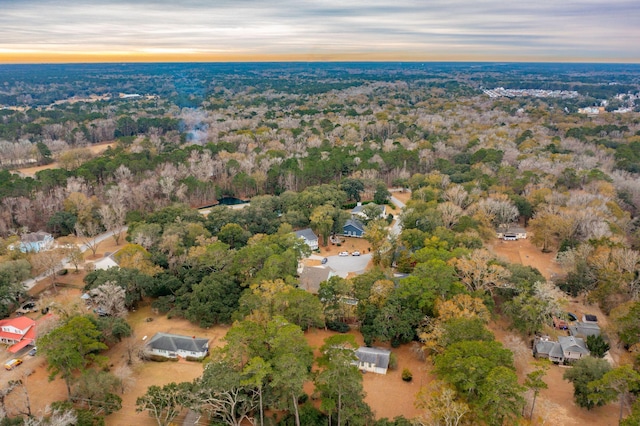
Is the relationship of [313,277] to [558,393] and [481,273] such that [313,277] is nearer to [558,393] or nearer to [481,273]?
[481,273]

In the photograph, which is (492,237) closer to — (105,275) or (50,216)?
(105,275)

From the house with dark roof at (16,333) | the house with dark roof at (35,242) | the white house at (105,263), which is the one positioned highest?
the house with dark roof at (35,242)

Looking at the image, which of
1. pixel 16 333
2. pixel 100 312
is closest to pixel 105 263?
pixel 100 312

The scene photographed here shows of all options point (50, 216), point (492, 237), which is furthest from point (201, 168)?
point (492, 237)

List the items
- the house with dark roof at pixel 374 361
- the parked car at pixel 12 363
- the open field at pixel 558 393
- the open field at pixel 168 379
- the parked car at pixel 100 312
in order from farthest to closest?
the parked car at pixel 100 312 → the parked car at pixel 12 363 → the house with dark roof at pixel 374 361 → the open field at pixel 168 379 → the open field at pixel 558 393

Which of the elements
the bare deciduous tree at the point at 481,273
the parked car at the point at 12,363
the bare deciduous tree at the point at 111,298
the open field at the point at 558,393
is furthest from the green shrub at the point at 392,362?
the parked car at the point at 12,363

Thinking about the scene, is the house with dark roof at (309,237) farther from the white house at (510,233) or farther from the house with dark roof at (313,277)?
the white house at (510,233)

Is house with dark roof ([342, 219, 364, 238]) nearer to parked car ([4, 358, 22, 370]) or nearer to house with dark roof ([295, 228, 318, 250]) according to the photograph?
house with dark roof ([295, 228, 318, 250])

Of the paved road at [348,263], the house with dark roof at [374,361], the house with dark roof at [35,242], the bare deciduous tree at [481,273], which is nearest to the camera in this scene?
the house with dark roof at [374,361]

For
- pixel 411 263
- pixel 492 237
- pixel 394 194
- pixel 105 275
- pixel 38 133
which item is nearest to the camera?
pixel 105 275
